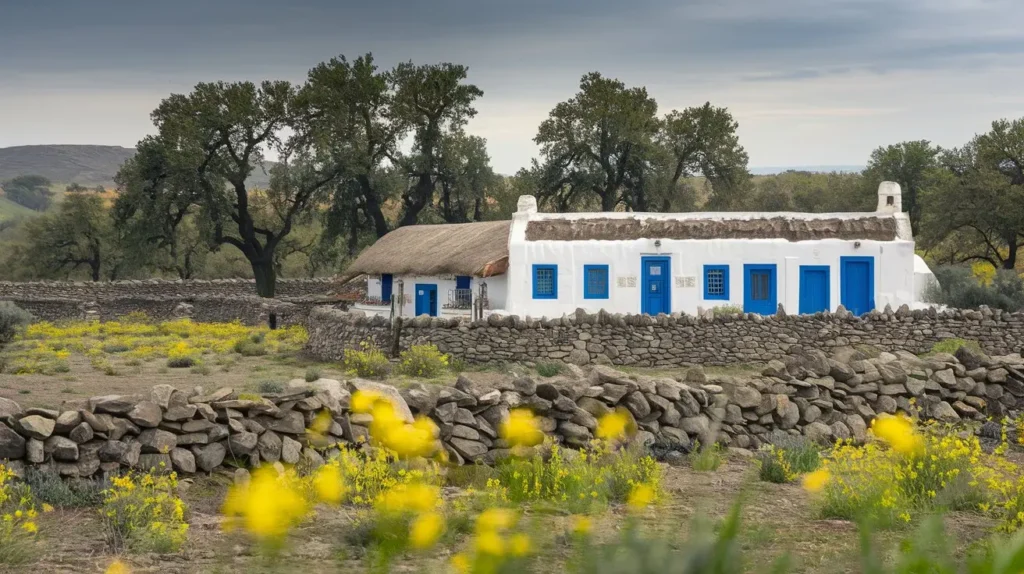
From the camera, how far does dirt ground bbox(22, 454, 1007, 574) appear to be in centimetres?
596

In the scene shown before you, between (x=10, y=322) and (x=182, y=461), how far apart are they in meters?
22.7

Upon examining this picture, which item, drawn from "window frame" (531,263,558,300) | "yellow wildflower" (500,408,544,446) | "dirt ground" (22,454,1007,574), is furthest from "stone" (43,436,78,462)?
"window frame" (531,263,558,300)

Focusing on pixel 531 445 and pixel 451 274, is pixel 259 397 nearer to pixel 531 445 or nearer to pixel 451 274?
pixel 531 445

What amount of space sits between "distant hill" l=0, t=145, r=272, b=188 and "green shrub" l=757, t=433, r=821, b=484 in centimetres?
15156

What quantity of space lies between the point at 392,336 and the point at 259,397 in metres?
12.6

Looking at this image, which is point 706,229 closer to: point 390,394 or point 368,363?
point 368,363

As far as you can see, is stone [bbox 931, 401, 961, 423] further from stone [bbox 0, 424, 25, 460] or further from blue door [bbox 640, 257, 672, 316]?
blue door [bbox 640, 257, 672, 316]

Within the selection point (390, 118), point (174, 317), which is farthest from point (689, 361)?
point (390, 118)

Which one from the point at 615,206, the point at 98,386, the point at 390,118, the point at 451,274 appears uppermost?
the point at 390,118

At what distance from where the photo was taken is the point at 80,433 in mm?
7793

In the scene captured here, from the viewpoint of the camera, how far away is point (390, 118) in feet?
147

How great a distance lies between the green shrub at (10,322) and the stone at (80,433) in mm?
21360

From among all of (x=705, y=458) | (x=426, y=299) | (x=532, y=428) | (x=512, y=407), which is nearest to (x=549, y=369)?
(x=512, y=407)

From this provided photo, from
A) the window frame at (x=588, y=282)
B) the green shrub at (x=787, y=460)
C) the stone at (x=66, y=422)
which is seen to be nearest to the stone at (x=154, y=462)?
the stone at (x=66, y=422)
